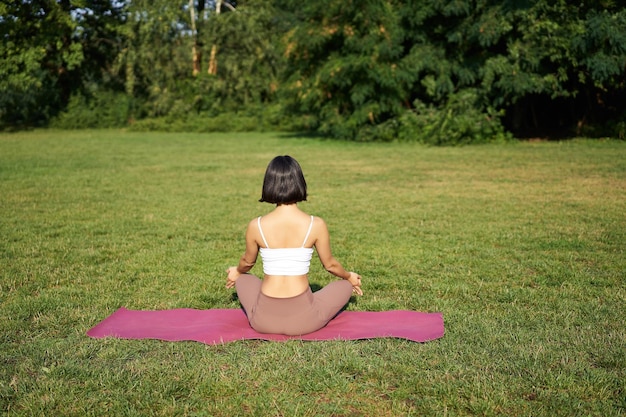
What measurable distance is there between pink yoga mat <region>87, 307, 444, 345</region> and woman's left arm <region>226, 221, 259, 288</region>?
0.31 meters

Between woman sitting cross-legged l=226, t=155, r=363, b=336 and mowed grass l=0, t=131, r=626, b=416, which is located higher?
woman sitting cross-legged l=226, t=155, r=363, b=336

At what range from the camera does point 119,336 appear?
13.7 feet

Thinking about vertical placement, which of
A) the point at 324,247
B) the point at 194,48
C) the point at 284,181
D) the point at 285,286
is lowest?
the point at 285,286

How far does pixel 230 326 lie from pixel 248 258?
486 mm

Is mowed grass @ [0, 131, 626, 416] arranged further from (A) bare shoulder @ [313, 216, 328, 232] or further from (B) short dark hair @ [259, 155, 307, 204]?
(B) short dark hair @ [259, 155, 307, 204]

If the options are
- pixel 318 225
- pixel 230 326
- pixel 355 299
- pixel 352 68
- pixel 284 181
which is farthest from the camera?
pixel 352 68

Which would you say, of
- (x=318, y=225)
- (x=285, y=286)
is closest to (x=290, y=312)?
(x=285, y=286)

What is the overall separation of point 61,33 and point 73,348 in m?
34.9

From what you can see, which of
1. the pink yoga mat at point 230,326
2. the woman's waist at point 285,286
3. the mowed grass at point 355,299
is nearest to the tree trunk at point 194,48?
the mowed grass at point 355,299

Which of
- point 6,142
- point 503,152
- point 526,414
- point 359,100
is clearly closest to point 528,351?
point 526,414

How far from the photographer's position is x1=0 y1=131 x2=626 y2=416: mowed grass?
3.29 meters

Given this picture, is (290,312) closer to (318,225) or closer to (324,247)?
(324,247)

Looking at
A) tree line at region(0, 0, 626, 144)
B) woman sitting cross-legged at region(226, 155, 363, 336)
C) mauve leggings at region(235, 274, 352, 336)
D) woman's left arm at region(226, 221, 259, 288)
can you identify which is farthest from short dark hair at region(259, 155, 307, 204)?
tree line at region(0, 0, 626, 144)

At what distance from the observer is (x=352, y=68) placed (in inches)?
873
